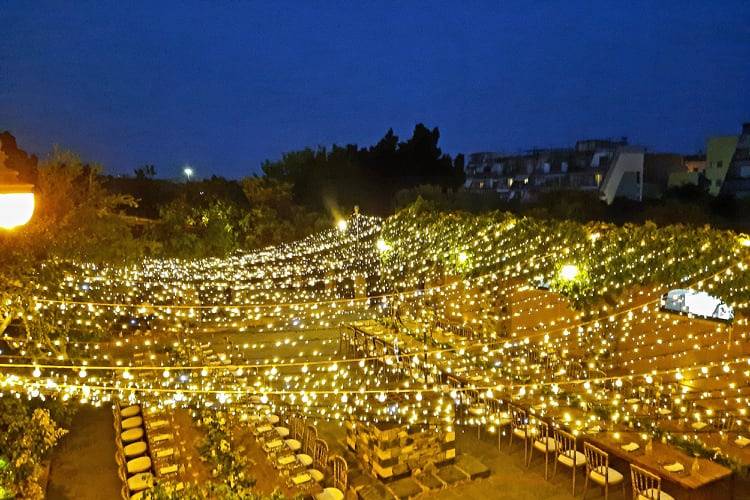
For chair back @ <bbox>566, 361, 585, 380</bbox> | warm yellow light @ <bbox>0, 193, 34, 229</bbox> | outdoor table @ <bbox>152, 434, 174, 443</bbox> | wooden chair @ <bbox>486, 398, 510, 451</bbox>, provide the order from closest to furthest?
warm yellow light @ <bbox>0, 193, 34, 229</bbox>, outdoor table @ <bbox>152, 434, 174, 443</bbox>, wooden chair @ <bbox>486, 398, 510, 451</bbox>, chair back @ <bbox>566, 361, 585, 380</bbox>

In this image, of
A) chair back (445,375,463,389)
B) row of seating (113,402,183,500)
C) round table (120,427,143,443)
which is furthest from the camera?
chair back (445,375,463,389)

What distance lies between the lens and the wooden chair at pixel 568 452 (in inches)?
210

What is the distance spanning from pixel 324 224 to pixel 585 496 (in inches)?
419

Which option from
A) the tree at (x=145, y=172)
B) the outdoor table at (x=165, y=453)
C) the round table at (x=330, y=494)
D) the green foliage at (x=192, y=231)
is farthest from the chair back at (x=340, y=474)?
the tree at (x=145, y=172)

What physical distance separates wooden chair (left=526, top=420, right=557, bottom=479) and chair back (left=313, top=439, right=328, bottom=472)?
2099 mm

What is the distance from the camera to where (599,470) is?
5141mm

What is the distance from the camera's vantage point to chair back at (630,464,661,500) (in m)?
4.54

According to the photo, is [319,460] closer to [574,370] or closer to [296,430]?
[296,430]

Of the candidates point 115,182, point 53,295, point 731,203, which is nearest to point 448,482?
point 53,295

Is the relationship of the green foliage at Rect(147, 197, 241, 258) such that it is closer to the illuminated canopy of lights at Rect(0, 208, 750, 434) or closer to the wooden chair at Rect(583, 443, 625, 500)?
the illuminated canopy of lights at Rect(0, 208, 750, 434)

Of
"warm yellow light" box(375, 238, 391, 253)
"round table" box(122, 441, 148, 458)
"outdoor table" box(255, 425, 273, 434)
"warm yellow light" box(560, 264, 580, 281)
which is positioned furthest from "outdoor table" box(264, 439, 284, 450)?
"warm yellow light" box(375, 238, 391, 253)

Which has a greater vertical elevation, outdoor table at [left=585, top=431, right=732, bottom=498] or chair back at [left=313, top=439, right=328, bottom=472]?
chair back at [left=313, top=439, right=328, bottom=472]

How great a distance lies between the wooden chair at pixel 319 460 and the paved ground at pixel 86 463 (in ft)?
6.35

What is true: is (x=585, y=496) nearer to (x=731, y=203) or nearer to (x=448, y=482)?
(x=448, y=482)
